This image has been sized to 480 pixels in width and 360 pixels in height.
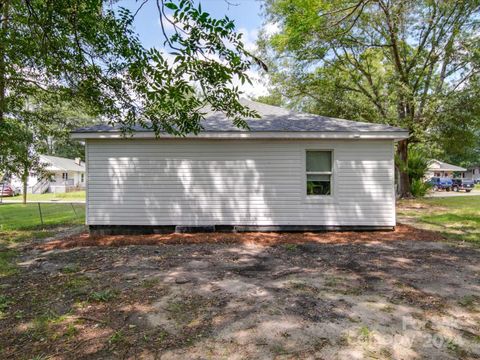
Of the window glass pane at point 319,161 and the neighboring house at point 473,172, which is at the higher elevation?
the neighboring house at point 473,172

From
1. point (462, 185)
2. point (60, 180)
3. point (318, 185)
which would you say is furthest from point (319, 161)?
point (60, 180)

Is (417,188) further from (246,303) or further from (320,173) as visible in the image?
(246,303)

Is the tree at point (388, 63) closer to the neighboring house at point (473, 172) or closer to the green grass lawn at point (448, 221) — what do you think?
the green grass lawn at point (448, 221)

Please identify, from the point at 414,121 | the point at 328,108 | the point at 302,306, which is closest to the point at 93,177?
the point at 302,306

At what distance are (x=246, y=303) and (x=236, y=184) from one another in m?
4.63

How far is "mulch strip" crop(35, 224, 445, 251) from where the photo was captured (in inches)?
278

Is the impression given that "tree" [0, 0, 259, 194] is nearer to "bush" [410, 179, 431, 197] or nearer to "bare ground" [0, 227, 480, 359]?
"bare ground" [0, 227, 480, 359]

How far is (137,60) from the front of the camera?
3.56 metres

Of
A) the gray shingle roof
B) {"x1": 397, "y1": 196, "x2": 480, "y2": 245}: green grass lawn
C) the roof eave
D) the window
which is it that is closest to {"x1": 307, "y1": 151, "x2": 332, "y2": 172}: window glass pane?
the window

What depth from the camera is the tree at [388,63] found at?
14.1 meters

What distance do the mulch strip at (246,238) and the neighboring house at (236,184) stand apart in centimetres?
29

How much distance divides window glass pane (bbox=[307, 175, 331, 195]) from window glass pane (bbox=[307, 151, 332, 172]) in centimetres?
21

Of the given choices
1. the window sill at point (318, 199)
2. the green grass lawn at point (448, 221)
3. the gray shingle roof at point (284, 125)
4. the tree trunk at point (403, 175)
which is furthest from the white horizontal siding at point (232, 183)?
the tree trunk at point (403, 175)

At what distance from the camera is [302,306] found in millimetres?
3494
